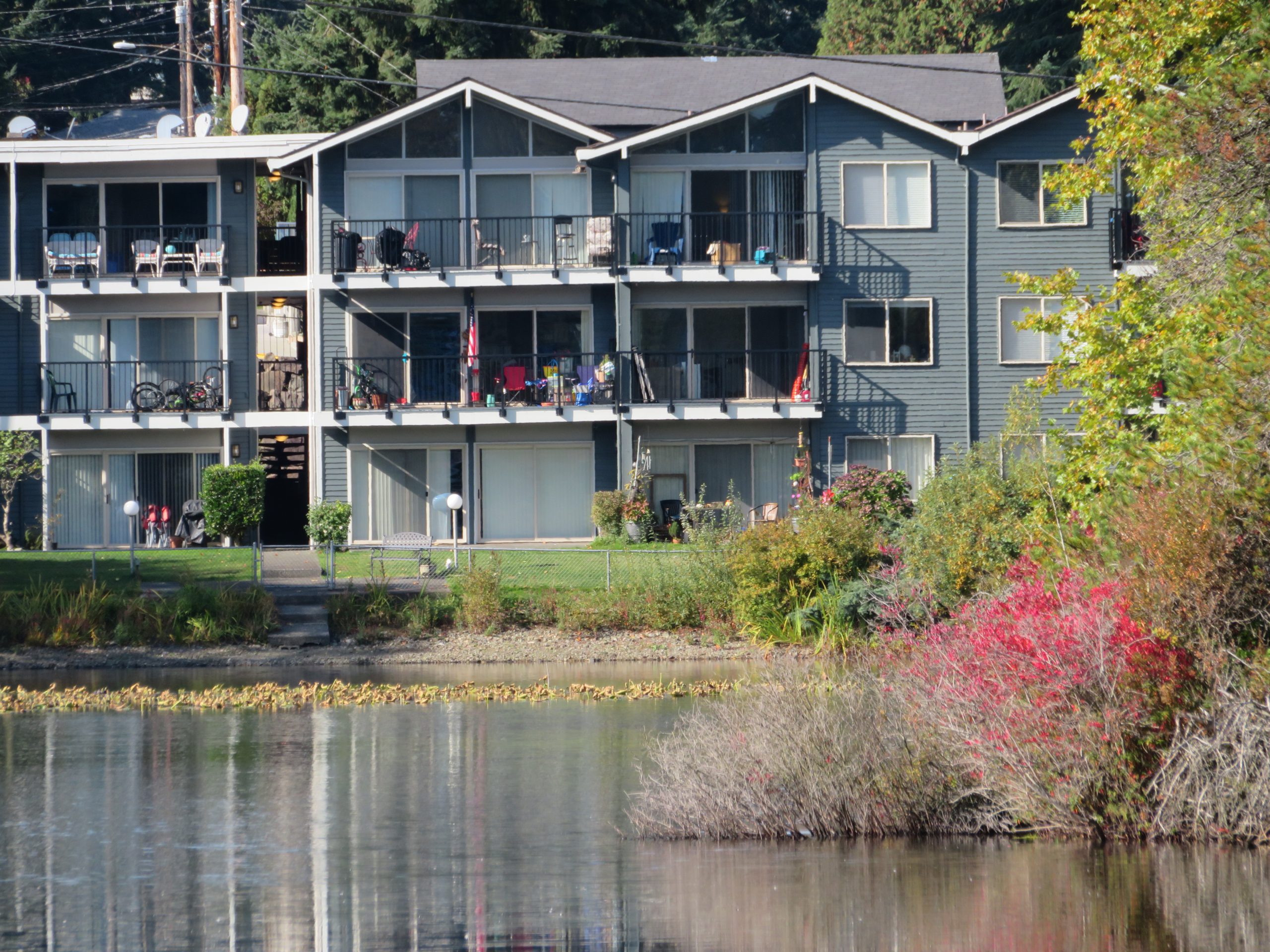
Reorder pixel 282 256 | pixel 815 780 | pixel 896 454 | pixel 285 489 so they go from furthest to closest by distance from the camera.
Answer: pixel 282 256, pixel 285 489, pixel 896 454, pixel 815 780

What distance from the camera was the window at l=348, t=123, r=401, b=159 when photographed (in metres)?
36.2

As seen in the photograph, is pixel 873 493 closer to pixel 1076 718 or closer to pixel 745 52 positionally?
pixel 745 52

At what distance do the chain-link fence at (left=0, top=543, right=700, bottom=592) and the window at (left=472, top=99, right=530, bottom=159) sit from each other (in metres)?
9.51

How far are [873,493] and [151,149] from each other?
58.6 ft

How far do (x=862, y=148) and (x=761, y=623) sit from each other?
1436 centimetres

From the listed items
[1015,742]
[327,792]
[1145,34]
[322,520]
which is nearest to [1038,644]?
[1015,742]

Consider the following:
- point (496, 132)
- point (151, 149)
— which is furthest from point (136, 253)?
point (496, 132)

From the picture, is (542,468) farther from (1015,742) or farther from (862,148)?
(1015,742)

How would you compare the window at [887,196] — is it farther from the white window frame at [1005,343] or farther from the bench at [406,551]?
the bench at [406,551]

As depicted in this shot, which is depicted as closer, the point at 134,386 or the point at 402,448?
the point at 402,448

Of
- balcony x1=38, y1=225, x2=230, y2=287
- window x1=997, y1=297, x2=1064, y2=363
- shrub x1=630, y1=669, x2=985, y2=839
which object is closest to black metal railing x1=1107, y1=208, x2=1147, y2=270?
window x1=997, y1=297, x2=1064, y2=363

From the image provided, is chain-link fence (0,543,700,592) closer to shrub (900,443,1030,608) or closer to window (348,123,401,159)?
shrub (900,443,1030,608)

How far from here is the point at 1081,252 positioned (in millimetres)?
35594

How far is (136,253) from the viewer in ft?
120
